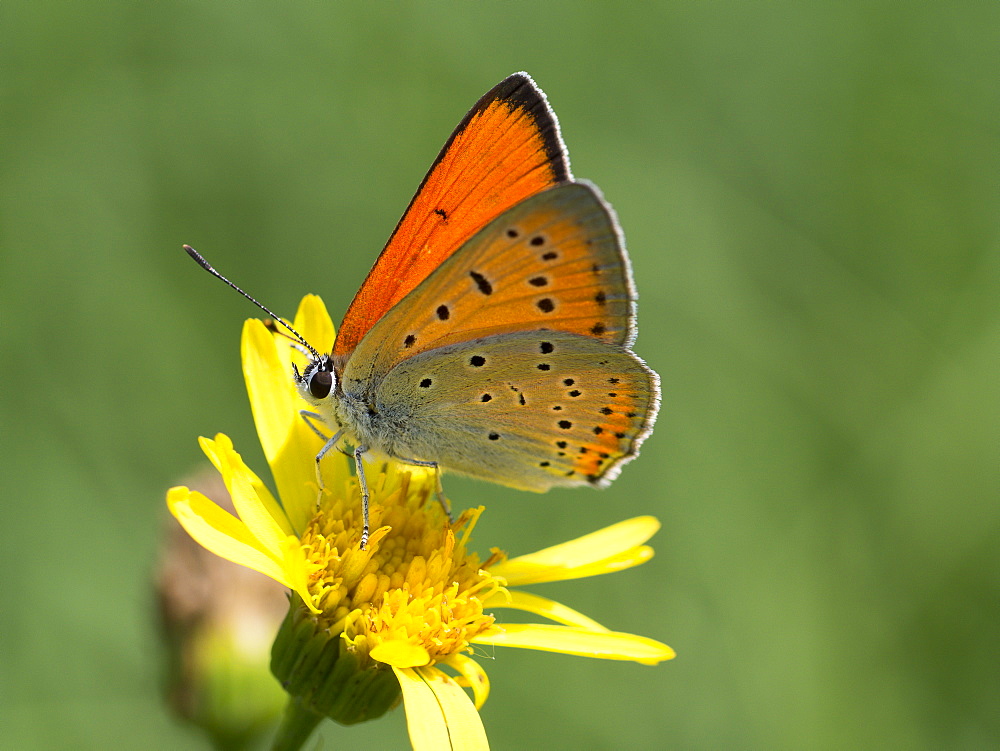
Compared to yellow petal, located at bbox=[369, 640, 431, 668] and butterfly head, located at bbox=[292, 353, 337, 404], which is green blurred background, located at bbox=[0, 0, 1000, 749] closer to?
butterfly head, located at bbox=[292, 353, 337, 404]

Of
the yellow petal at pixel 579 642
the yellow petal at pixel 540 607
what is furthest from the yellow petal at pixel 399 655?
the yellow petal at pixel 540 607

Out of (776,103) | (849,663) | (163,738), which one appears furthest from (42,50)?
(849,663)

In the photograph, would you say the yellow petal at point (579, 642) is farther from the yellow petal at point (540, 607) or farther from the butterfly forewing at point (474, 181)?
the butterfly forewing at point (474, 181)

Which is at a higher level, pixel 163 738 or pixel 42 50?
pixel 42 50

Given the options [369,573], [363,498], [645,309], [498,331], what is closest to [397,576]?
[369,573]

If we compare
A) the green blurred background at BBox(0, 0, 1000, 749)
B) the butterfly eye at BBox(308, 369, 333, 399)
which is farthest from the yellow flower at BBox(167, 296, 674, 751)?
the green blurred background at BBox(0, 0, 1000, 749)

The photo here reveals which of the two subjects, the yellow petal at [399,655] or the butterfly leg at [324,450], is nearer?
the yellow petal at [399,655]

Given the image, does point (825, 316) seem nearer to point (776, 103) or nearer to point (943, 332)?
point (943, 332)
